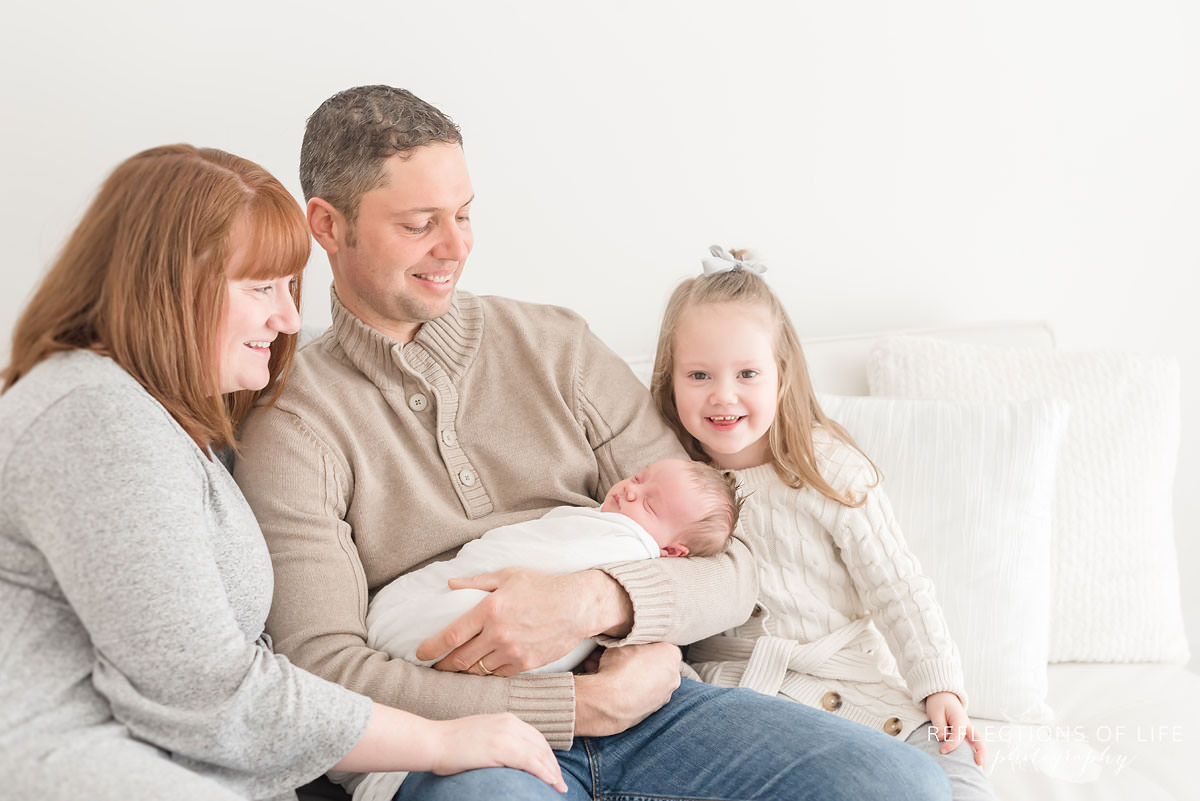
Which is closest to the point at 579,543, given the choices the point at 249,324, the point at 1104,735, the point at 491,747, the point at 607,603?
the point at 607,603

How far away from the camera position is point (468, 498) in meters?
1.63

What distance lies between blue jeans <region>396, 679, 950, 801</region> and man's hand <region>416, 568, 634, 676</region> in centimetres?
15

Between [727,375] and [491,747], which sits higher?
[727,375]

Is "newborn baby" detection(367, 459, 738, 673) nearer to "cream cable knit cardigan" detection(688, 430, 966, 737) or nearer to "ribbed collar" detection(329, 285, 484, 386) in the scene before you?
"cream cable knit cardigan" detection(688, 430, 966, 737)

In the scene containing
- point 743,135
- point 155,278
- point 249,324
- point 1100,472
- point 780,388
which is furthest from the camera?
point 743,135

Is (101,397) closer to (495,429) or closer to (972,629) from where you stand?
(495,429)

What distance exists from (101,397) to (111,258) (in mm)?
181

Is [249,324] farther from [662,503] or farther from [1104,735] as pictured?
[1104,735]

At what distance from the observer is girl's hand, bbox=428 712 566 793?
1.23 metres

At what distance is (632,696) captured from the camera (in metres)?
1.41

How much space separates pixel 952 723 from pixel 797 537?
37 centimetres

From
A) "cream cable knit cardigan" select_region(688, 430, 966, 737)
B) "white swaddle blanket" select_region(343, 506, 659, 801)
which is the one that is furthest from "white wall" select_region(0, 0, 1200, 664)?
"white swaddle blanket" select_region(343, 506, 659, 801)

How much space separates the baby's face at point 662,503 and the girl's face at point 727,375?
0.15 meters

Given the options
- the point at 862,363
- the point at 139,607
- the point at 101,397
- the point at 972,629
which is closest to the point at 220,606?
the point at 139,607
